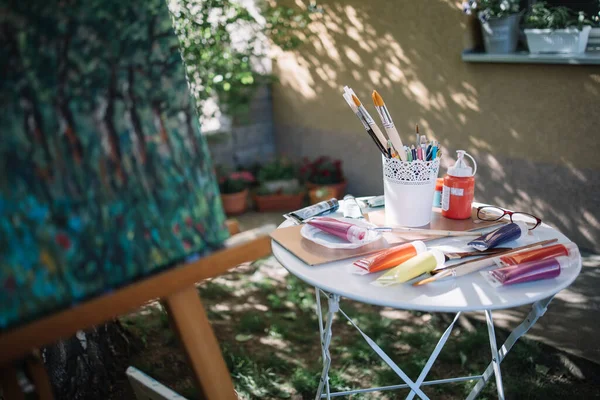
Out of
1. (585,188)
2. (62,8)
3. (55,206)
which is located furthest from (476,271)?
(585,188)

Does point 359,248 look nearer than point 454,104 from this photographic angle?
Yes

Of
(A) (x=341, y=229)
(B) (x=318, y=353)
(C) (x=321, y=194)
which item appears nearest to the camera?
(A) (x=341, y=229)

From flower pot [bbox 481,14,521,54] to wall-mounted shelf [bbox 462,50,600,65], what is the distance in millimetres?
70

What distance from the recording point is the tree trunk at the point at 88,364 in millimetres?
2320

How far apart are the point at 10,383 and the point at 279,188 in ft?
13.0

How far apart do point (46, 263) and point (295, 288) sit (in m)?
2.46

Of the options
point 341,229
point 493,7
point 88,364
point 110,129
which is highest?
point 493,7

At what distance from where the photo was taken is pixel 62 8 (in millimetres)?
989

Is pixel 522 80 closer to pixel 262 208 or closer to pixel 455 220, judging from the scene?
pixel 455 220

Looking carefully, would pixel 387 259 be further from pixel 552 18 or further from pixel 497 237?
pixel 552 18

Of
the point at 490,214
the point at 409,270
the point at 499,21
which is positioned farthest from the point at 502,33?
the point at 409,270

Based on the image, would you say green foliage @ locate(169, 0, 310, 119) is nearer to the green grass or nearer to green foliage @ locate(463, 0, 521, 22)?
green foliage @ locate(463, 0, 521, 22)

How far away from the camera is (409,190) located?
6.23 ft

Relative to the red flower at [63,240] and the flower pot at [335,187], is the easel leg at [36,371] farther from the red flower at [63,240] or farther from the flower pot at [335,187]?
the flower pot at [335,187]
